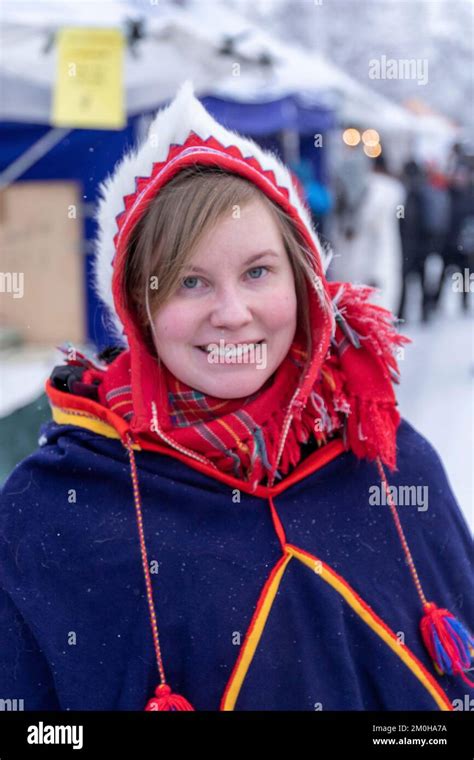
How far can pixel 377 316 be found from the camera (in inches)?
58.4

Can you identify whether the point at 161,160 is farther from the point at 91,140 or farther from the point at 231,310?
the point at 91,140

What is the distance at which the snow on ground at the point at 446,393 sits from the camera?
3037 mm

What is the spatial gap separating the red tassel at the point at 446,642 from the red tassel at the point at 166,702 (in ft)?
1.31

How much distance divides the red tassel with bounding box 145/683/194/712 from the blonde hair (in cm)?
54

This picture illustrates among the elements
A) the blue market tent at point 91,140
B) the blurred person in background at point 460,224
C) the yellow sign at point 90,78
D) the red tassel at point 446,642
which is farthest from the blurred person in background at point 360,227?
the red tassel at point 446,642

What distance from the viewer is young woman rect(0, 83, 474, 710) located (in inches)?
51.9

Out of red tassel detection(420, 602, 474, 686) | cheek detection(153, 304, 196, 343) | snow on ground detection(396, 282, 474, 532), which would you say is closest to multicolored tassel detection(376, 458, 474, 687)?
red tassel detection(420, 602, 474, 686)

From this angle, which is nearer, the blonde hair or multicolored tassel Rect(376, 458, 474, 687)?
the blonde hair

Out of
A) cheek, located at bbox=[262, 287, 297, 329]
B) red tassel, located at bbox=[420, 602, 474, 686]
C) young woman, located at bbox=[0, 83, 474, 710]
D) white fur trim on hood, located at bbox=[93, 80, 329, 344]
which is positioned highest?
white fur trim on hood, located at bbox=[93, 80, 329, 344]

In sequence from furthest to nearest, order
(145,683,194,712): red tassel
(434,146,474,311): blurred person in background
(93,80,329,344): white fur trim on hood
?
(434,146,474,311): blurred person in background, (93,80,329,344): white fur trim on hood, (145,683,194,712): red tassel

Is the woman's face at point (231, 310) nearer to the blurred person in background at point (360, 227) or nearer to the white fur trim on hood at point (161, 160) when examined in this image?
the white fur trim on hood at point (161, 160)

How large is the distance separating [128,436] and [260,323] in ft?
0.88

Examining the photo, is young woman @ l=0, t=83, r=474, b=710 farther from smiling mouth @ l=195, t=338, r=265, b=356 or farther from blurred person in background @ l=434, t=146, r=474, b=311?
blurred person in background @ l=434, t=146, r=474, b=311
